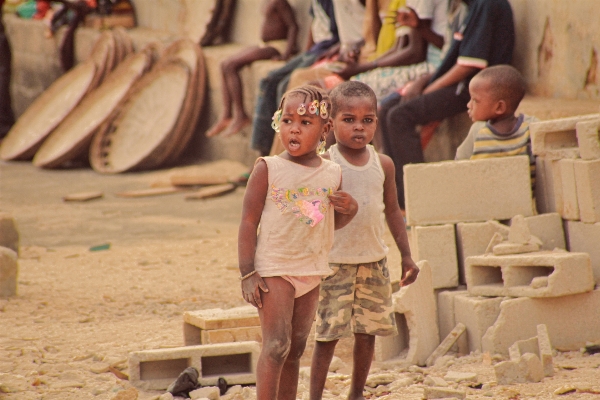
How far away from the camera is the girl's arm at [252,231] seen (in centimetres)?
287

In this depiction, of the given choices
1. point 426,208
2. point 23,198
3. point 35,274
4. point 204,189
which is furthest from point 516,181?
point 23,198

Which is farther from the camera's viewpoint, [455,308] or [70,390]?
[455,308]

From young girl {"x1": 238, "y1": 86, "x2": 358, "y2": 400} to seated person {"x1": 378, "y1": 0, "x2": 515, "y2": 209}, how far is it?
3.33 m

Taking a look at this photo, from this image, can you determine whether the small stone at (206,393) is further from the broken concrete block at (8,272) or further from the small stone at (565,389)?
the broken concrete block at (8,272)

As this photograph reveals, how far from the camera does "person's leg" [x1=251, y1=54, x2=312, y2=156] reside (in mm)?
8438

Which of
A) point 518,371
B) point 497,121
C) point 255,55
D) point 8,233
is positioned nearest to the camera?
point 518,371

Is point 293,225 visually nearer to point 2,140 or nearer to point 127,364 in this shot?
point 127,364

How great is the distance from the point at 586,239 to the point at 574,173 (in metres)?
0.33

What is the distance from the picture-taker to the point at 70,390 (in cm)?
368

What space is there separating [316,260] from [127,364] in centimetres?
145

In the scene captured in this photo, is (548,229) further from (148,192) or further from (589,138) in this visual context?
(148,192)

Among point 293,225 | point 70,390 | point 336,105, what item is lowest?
point 70,390

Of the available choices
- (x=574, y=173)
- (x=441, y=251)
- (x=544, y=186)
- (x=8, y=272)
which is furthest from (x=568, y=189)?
(x=8, y=272)

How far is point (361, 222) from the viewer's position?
3.25 m
